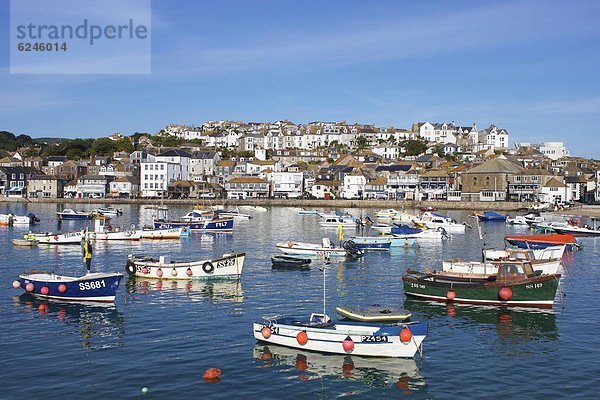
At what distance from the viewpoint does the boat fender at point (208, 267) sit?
34250 mm

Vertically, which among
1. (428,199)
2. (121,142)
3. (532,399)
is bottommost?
(532,399)

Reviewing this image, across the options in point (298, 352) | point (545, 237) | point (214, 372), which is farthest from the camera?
point (545, 237)

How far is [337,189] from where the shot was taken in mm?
136125

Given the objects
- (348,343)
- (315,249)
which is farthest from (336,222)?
(348,343)

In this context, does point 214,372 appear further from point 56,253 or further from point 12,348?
point 56,253

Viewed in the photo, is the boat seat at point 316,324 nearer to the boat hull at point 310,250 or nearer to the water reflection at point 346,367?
the water reflection at point 346,367

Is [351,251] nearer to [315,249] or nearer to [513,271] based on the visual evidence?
[315,249]

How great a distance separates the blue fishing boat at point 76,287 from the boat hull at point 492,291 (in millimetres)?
14735

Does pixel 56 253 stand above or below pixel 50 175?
below

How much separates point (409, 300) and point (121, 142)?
15554 centimetres

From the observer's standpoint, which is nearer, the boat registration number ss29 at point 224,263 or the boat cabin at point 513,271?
the boat cabin at point 513,271

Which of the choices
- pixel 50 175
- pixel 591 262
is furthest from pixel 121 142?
pixel 591 262

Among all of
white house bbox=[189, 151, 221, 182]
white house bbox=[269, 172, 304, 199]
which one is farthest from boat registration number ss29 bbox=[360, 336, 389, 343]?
white house bbox=[189, 151, 221, 182]

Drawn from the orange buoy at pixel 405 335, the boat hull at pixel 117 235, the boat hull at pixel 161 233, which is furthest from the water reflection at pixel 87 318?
the boat hull at pixel 161 233
